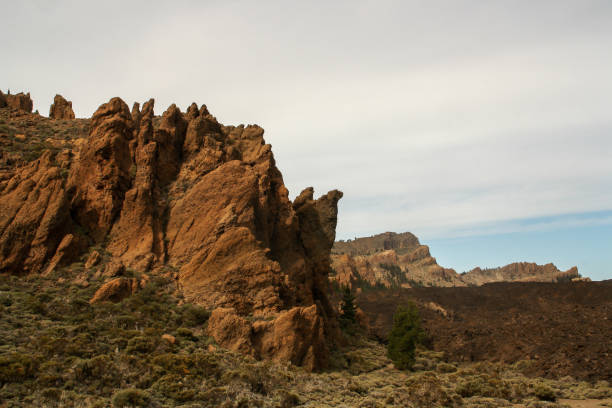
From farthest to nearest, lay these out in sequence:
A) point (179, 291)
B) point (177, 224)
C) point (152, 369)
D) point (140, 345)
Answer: point (177, 224) → point (179, 291) → point (140, 345) → point (152, 369)

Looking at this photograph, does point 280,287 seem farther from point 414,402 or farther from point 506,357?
point 506,357

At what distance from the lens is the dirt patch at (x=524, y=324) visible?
39531 mm

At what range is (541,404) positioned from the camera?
23875 mm

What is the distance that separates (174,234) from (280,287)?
9.47m

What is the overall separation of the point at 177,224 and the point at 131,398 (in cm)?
1680

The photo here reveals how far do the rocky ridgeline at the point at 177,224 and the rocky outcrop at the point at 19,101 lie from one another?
19.2 m

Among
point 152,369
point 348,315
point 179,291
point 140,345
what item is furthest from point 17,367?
point 348,315

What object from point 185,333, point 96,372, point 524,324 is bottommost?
point 524,324

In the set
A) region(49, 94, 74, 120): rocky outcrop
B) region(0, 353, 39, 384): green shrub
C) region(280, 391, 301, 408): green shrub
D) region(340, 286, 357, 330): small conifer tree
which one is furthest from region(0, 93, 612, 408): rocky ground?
region(49, 94, 74, 120): rocky outcrop

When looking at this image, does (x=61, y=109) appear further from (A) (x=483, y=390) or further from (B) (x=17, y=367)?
(A) (x=483, y=390)

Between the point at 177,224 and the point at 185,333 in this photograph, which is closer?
the point at 185,333

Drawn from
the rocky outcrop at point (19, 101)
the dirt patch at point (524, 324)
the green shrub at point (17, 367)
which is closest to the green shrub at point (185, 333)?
the green shrub at point (17, 367)

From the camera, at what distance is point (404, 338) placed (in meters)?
36.0

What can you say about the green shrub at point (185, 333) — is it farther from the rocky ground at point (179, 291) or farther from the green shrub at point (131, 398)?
the green shrub at point (131, 398)
